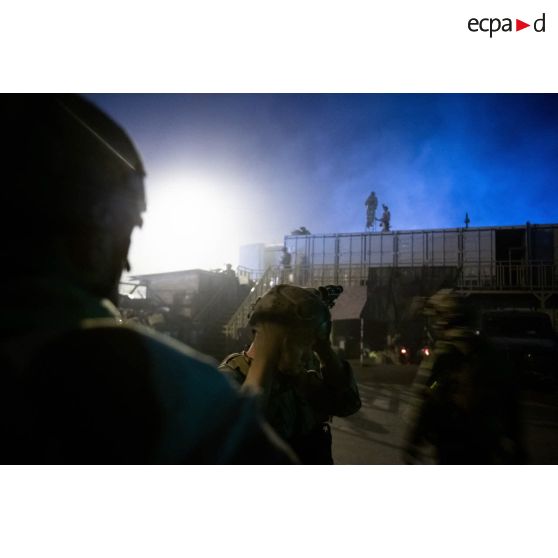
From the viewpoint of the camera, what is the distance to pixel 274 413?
1112 millimetres

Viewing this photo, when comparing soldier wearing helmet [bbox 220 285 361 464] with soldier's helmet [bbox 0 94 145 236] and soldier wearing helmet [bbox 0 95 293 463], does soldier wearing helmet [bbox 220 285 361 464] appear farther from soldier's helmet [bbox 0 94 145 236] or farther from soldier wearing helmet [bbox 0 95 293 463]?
soldier's helmet [bbox 0 94 145 236]

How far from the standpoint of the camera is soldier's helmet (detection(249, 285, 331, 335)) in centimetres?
91

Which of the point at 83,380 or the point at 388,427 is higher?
the point at 83,380

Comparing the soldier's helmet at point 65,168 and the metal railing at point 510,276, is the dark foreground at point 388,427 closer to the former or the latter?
the soldier's helmet at point 65,168

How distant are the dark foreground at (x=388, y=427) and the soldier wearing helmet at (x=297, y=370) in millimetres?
759

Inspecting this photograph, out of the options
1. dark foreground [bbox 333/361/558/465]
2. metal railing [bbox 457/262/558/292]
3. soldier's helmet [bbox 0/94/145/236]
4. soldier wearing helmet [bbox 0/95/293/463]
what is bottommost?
dark foreground [bbox 333/361/558/465]

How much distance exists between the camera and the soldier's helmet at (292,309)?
91 cm

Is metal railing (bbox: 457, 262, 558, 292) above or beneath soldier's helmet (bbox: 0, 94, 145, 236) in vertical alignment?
above

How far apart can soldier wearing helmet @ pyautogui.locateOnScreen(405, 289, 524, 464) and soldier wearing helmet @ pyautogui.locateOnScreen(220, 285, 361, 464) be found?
24.5 inches

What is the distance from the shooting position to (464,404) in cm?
162

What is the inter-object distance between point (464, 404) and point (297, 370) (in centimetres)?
107

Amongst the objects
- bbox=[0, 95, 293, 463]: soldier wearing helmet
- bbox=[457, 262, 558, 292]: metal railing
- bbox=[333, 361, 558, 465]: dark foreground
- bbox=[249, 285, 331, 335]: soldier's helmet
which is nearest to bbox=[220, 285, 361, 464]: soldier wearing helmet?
bbox=[249, 285, 331, 335]: soldier's helmet
